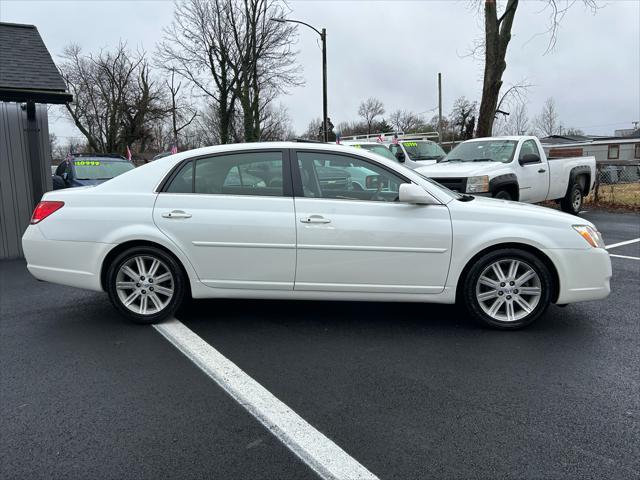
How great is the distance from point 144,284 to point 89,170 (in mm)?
9144

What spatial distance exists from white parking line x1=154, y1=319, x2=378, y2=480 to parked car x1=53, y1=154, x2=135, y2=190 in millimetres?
9149

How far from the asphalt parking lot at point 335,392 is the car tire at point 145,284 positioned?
0.20 metres

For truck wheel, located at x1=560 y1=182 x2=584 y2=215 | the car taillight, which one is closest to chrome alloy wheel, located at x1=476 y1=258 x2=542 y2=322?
the car taillight

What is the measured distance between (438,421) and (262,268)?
2.04m

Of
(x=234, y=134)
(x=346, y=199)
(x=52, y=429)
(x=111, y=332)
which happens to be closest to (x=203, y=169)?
(x=346, y=199)

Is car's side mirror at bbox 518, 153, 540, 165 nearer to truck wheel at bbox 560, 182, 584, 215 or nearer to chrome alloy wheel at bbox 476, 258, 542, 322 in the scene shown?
truck wheel at bbox 560, 182, 584, 215

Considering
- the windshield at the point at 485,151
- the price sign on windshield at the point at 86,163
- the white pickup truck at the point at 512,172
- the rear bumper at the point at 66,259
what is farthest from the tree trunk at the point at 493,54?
the rear bumper at the point at 66,259

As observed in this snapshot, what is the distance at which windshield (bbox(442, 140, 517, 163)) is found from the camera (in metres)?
10.1

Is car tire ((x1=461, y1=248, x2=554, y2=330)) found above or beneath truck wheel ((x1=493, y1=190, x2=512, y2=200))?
beneath

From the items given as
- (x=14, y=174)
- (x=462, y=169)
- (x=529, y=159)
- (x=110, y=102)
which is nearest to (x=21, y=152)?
(x=14, y=174)

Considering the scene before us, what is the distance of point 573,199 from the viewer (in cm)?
1170

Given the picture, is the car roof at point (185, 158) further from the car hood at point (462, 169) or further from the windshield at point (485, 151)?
the windshield at point (485, 151)

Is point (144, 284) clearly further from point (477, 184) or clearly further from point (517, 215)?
point (477, 184)

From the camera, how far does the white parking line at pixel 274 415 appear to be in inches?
98.9
